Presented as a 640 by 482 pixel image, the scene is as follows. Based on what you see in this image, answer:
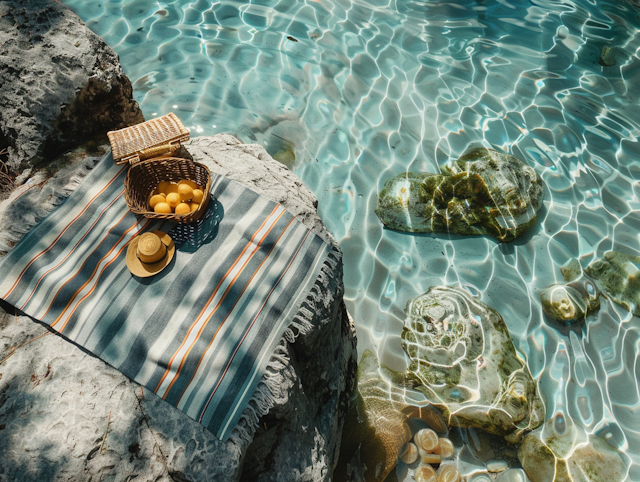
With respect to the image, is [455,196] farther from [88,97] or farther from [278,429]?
[88,97]

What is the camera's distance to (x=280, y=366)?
256 centimetres

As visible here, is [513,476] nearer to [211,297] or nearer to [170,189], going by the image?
[211,297]

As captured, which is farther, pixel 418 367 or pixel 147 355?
pixel 418 367

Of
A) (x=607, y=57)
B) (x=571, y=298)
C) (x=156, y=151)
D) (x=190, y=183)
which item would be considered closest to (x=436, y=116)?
(x=571, y=298)

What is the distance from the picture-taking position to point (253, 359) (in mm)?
2553

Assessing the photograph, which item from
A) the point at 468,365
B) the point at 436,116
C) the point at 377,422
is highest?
the point at 436,116

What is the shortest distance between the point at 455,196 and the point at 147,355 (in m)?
3.60

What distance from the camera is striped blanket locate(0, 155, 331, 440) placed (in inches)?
96.6

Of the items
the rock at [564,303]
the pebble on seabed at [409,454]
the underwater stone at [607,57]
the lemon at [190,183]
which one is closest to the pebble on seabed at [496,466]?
the pebble on seabed at [409,454]

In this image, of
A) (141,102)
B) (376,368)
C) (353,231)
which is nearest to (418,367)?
(376,368)

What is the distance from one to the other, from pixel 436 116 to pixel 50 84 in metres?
4.33

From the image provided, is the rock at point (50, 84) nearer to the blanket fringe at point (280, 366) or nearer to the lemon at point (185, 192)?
the lemon at point (185, 192)

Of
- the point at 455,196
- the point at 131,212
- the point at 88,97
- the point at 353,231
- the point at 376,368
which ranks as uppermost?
the point at 88,97

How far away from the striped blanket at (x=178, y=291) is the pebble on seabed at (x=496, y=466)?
88.1 inches
